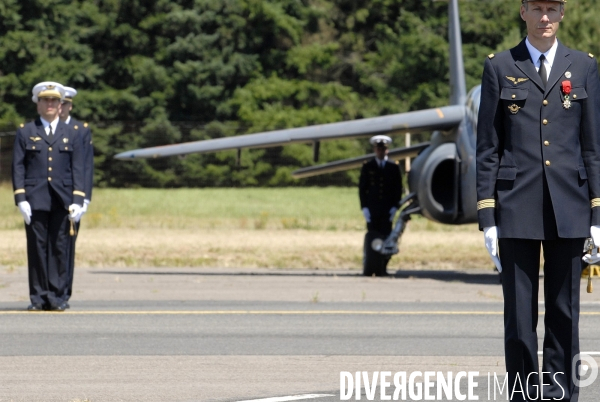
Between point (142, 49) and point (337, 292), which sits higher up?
point (142, 49)


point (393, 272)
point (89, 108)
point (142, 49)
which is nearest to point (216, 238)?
point (393, 272)

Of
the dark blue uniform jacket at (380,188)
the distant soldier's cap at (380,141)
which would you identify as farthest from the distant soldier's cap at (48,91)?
the distant soldier's cap at (380,141)

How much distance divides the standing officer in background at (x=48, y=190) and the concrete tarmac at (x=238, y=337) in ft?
1.15

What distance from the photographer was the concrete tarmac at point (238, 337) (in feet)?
23.7

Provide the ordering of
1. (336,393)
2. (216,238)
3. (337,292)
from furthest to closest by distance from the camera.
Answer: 1. (216,238)
2. (337,292)
3. (336,393)

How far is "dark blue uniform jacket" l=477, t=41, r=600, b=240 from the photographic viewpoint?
5836mm

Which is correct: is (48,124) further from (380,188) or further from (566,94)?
(380,188)

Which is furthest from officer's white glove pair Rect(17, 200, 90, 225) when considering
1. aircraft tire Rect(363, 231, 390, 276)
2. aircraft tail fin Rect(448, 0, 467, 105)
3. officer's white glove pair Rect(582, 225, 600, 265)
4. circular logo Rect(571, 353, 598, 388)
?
aircraft tail fin Rect(448, 0, 467, 105)

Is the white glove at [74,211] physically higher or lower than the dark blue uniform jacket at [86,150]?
lower

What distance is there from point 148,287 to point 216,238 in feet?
35.4

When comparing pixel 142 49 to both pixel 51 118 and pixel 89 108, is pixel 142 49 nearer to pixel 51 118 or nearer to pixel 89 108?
pixel 89 108

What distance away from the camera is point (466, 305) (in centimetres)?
1223

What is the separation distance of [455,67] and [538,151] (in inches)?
591

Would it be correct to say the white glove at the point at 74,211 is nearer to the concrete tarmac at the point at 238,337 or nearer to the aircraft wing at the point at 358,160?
the concrete tarmac at the point at 238,337
